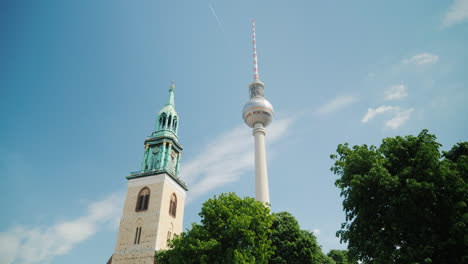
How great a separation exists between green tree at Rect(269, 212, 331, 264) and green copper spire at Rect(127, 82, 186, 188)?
22.2 m

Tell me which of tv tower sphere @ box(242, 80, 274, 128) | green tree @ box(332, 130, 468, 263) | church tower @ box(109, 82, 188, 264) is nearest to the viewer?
green tree @ box(332, 130, 468, 263)

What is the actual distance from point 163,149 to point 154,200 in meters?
8.25

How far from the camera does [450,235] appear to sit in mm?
15750

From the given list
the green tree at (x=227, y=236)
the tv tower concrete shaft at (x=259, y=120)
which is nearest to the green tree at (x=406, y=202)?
the green tree at (x=227, y=236)

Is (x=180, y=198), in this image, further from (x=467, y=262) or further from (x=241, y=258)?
(x=467, y=262)

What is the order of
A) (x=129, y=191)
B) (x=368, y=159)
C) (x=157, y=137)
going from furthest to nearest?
(x=157, y=137)
(x=129, y=191)
(x=368, y=159)

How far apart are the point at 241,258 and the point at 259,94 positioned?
52.3 meters

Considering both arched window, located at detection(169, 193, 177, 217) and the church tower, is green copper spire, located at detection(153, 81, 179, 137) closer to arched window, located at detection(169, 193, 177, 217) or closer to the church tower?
the church tower

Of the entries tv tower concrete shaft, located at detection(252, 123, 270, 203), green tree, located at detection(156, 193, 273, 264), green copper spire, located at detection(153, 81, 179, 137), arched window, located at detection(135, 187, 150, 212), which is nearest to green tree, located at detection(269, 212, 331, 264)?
green tree, located at detection(156, 193, 273, 264)

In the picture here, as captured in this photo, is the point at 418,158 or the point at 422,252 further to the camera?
the point at 418,158

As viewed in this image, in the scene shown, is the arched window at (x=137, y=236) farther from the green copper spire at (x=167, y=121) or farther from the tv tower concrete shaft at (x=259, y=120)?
the tv tower concrete shaft at (x=259, y=120)

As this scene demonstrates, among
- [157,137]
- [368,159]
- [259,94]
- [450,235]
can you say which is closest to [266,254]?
[368,159]

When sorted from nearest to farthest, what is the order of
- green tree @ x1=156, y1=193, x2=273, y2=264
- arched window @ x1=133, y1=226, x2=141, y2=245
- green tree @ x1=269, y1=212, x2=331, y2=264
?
1. green tree @ x1=156, y1=193, x2=273, y2=264
2. green tree @ x1=269, y1=212, x2=331, y2=264
3. arched window @ x1=133, y1=226, x2=141, y2=245

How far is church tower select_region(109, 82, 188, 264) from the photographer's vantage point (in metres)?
41.8
